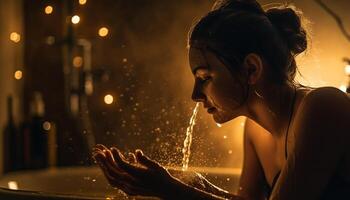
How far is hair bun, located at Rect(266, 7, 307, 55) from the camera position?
113cm

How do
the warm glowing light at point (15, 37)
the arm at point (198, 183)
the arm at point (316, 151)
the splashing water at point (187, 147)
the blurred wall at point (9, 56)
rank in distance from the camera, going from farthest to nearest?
the warm glowing light at point (15, 37) < the blurred wall at point (9, 56) < the splashing water at point (187, 147) < the arm at point (198, 183) < the arm at point (316, 151)

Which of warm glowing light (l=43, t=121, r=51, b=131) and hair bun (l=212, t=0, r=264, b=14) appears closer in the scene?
hair bun (l=212, t=0, r=264, b=14)

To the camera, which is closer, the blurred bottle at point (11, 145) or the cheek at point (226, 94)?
the cheek at point (226, 94)

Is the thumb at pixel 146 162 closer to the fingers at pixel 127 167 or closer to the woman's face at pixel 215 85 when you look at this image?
the fingers at pixel 127 167

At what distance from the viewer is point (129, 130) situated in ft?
7.67

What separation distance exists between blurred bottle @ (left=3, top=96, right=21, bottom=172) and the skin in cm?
127

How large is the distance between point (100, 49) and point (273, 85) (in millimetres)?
1355

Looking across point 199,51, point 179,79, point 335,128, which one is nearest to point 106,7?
point 179,79

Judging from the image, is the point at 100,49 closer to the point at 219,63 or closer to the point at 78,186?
the point at 78,186

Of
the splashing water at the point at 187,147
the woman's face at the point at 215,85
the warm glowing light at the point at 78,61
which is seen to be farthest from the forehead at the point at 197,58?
the warm glowing light at the point at 78,61

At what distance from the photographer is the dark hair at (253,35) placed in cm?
108

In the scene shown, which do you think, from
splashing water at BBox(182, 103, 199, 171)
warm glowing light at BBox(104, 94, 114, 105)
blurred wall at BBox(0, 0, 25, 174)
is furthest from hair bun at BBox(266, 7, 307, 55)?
blurred wall at BBox(0, 0, 25, 174)

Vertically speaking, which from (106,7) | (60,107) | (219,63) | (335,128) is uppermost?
(106,7)

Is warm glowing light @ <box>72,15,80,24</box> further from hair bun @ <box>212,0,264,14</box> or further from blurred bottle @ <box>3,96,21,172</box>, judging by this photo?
hair bun @ <box>212,0,264,14</box>
